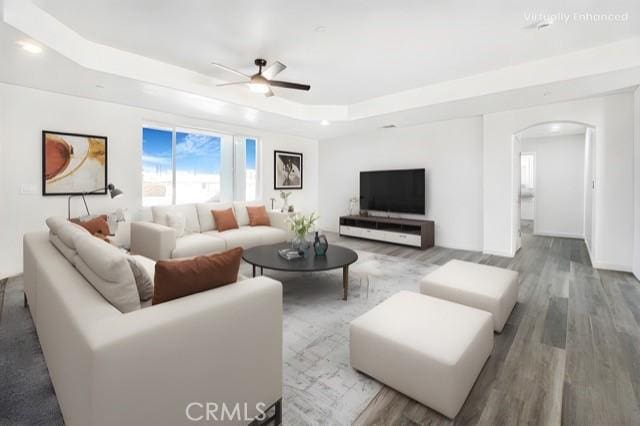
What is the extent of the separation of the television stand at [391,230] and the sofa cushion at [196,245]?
10.2 ft

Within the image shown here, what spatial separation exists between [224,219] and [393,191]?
3.45m

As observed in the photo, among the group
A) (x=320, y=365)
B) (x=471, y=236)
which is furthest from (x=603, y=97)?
(x=320, y=365)

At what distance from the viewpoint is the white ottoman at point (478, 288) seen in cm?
245

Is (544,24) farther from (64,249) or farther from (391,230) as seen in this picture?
(64,249)

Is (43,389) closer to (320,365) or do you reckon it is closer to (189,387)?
(189,387)

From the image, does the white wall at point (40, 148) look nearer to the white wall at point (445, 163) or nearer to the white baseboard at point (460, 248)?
the white wall at point (445, 163)

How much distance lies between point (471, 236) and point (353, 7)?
4422mm

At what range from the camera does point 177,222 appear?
435cm

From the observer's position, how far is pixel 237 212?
5305 millimetres

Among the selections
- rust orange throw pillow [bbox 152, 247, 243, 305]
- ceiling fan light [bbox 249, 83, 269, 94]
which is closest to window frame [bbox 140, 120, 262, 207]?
ceiling fan light [bbox 249, 83, 269, 94]

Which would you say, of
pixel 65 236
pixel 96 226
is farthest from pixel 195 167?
pixel 65 236

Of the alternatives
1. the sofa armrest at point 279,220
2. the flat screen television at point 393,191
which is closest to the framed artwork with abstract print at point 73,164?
the sofa armrest at point 279,220

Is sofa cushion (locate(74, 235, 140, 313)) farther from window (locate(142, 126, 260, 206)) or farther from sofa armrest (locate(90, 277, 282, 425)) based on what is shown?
window (locate(142, 126, 260, 206))

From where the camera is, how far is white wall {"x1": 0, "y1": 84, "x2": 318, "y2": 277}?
12.3ft
